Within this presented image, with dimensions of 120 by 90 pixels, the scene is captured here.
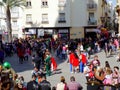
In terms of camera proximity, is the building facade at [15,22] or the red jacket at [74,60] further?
the building facade at [15,22]

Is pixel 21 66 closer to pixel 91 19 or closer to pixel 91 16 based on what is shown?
pixel 91 19

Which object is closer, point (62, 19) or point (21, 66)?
point (21, 66)

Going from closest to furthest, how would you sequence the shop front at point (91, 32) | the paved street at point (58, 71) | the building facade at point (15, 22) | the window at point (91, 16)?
the paved street at point (58, 71) < the shop front at point (91, 32) < the window at point (91, 16) < the building facade at point (15, 22)

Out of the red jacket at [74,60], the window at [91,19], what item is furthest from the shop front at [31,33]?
the red jacket at [74,60]

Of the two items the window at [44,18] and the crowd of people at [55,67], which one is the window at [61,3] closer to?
the window at [44,18]

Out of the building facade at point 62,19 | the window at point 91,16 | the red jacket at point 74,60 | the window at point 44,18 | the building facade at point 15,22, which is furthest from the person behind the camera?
the building facade at point 15,22

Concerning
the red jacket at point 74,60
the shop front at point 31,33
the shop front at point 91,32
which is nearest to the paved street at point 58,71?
the red jacket at point 74,60

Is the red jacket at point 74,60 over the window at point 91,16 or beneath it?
beneath

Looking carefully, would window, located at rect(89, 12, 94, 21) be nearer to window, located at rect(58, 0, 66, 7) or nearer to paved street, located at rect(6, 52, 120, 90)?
window, located at rect(58, 0, 66, 7)

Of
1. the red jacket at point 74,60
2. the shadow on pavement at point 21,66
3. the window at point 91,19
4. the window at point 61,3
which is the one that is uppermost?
the window at point 61,3

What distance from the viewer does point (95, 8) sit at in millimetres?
65438

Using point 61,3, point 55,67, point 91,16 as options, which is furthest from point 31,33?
point 55,67

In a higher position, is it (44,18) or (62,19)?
(44,18)

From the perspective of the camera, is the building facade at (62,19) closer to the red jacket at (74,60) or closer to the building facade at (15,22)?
the building facade at (15,22)
